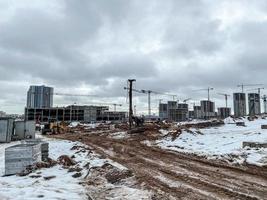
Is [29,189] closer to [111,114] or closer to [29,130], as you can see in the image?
[29,130]

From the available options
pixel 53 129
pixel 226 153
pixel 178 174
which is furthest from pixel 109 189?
pixel 53 129

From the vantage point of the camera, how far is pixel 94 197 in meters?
9.98

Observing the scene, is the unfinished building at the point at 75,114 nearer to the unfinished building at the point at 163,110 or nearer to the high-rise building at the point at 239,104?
the unfinished building at the point at 163,110

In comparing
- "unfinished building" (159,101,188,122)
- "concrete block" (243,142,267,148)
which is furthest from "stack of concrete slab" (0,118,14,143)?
"unfinished building" (159,101,188,122)

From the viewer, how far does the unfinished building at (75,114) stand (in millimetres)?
136250

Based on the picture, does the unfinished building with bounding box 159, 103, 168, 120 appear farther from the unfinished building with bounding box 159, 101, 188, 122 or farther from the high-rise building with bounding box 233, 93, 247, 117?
the high-rise building with bounding box 233, 93, 247, 117

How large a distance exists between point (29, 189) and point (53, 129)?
4958 centimetres

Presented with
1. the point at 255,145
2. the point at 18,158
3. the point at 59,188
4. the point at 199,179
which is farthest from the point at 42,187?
the point at 255,145

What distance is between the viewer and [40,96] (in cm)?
18350

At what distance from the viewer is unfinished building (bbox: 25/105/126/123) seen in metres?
136

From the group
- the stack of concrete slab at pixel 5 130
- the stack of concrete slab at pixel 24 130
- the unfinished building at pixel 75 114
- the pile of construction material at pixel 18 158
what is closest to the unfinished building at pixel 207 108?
the unfinished building at pixel 75 114

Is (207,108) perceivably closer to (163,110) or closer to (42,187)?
(163,110)

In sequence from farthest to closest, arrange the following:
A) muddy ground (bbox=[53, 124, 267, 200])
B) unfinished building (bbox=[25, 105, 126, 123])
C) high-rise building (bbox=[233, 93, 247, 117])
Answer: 1. high-rise building (bbox=[233, 93, 247, 117])
2. unfinished building (bbox=[25, 105, 126, 123])
3. muddy ground (bbox=[53, 124, 267, 200])

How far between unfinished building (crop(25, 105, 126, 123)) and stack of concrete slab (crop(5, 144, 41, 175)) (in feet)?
394
